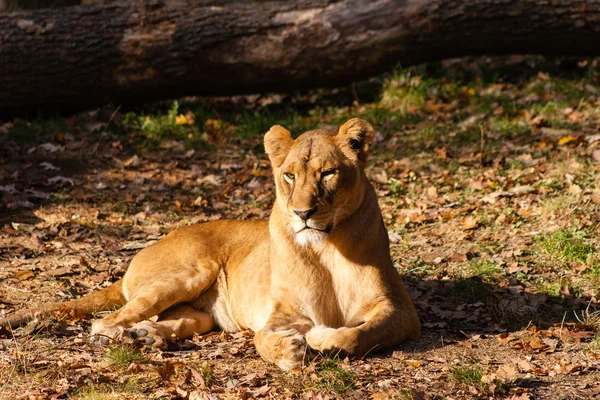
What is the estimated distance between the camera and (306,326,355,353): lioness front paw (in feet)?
16.3

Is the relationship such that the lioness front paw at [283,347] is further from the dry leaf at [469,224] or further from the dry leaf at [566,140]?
the dry leaf at [566,140]

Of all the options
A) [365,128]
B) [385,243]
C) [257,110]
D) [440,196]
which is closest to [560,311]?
[385,243]

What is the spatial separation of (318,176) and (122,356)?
1629mm

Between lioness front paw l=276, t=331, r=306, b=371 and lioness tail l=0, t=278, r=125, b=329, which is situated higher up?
lioness front paw l=276, t=331, r=306, b=371

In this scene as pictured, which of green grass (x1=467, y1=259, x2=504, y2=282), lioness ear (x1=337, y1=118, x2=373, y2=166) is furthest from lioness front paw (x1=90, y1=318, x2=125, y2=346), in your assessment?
green grass (x1=467, y1=259, x2=504, y2=282)

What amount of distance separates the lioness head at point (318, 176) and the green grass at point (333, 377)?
2.52 feet

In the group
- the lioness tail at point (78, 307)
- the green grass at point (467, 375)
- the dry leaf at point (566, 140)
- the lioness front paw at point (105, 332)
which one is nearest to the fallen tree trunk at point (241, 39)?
the dry leaf at point (566, 140)

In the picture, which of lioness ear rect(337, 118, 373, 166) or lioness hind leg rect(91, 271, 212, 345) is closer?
lioness ear rect(337, 118, 373, 166)

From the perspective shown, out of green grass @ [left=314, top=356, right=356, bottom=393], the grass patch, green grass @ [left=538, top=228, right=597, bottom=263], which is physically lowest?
the grass patch

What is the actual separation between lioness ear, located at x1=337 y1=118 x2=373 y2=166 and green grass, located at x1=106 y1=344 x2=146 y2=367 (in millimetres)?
1837

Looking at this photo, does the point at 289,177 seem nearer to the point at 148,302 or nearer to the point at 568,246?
the point at 148,302

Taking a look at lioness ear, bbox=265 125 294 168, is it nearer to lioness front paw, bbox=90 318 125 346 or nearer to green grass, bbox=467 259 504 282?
lioness front paw, bbox=90 318 125 346

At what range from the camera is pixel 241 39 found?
1090 centimetres

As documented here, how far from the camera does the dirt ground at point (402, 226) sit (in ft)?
15.9
